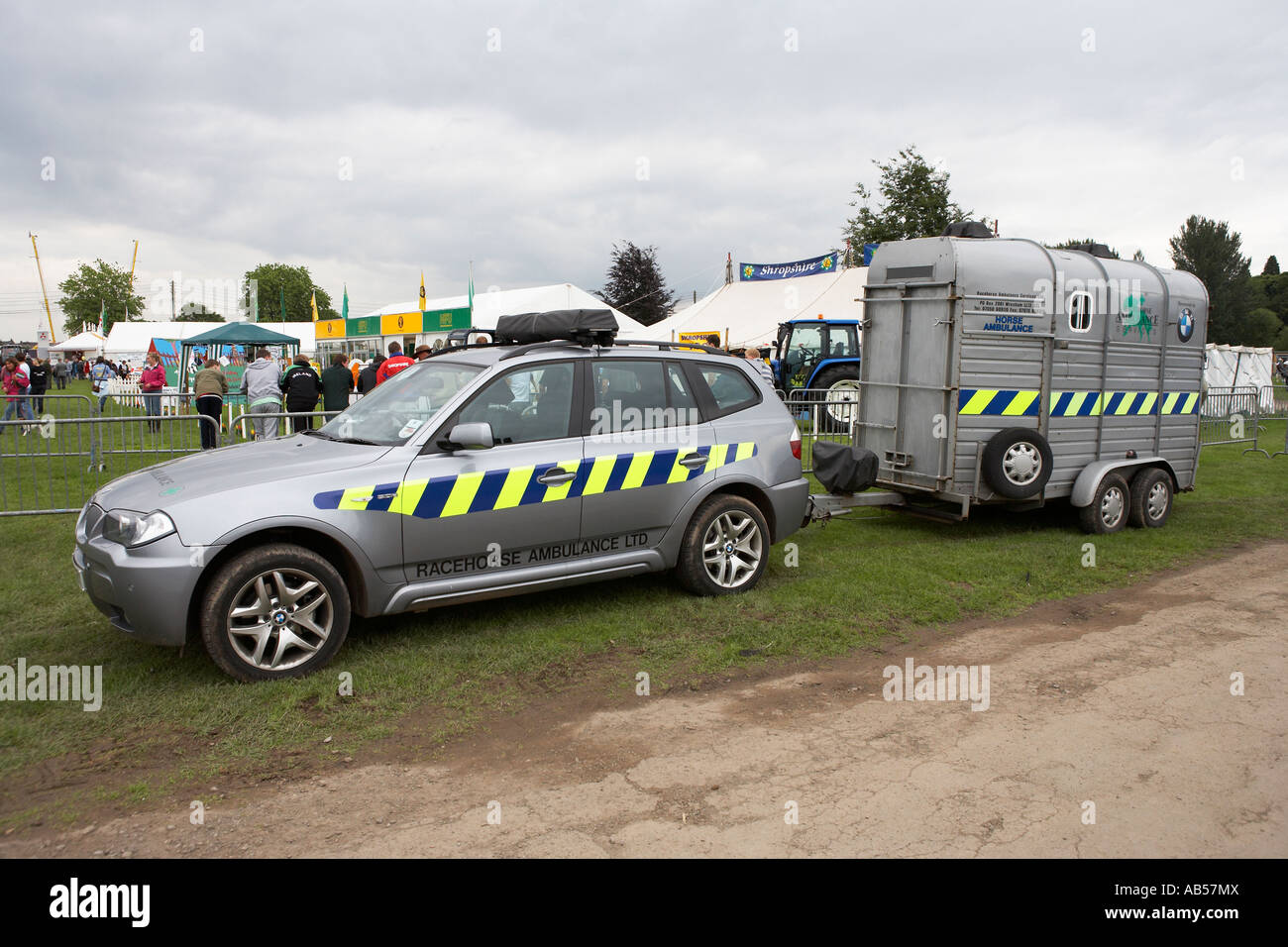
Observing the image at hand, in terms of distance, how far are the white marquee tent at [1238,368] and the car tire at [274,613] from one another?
26.5 metres

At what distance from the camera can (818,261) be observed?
94.2 feet

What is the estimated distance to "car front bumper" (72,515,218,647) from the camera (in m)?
4.48

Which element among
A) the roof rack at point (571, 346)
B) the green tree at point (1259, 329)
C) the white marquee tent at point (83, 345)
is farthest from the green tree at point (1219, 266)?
the white marquee tent at point (83, 345)

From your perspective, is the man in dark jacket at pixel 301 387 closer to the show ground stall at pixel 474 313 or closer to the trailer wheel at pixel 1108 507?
the trailer wheel at pixel 1108 507

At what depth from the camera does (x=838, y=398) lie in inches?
608

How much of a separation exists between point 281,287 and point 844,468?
117 metres

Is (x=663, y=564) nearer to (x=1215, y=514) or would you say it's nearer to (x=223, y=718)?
(x=223, y=718)

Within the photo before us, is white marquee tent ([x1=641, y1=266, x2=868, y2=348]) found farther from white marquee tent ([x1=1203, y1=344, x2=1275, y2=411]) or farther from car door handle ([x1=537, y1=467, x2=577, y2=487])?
car door handle ([x1=537, y1=467, x2=577, y2=487])

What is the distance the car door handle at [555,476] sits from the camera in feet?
18.3

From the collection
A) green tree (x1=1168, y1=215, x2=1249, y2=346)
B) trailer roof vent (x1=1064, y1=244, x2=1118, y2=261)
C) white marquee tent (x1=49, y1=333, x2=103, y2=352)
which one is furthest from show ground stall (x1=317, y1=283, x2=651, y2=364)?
green tree (x1=1168, y1=215, x2=1249, y2=346)

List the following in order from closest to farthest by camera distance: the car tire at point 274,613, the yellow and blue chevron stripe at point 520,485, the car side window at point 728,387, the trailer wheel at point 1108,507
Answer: the car tire at point 274,613 → the yellow and blue chevron stripe at point 520,485 → the car side window at point 728,387 → the trailer wheel at point 1108,507

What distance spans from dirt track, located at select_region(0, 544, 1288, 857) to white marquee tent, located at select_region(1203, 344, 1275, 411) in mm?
24286

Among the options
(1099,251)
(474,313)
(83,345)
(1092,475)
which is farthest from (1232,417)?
(83,345)
